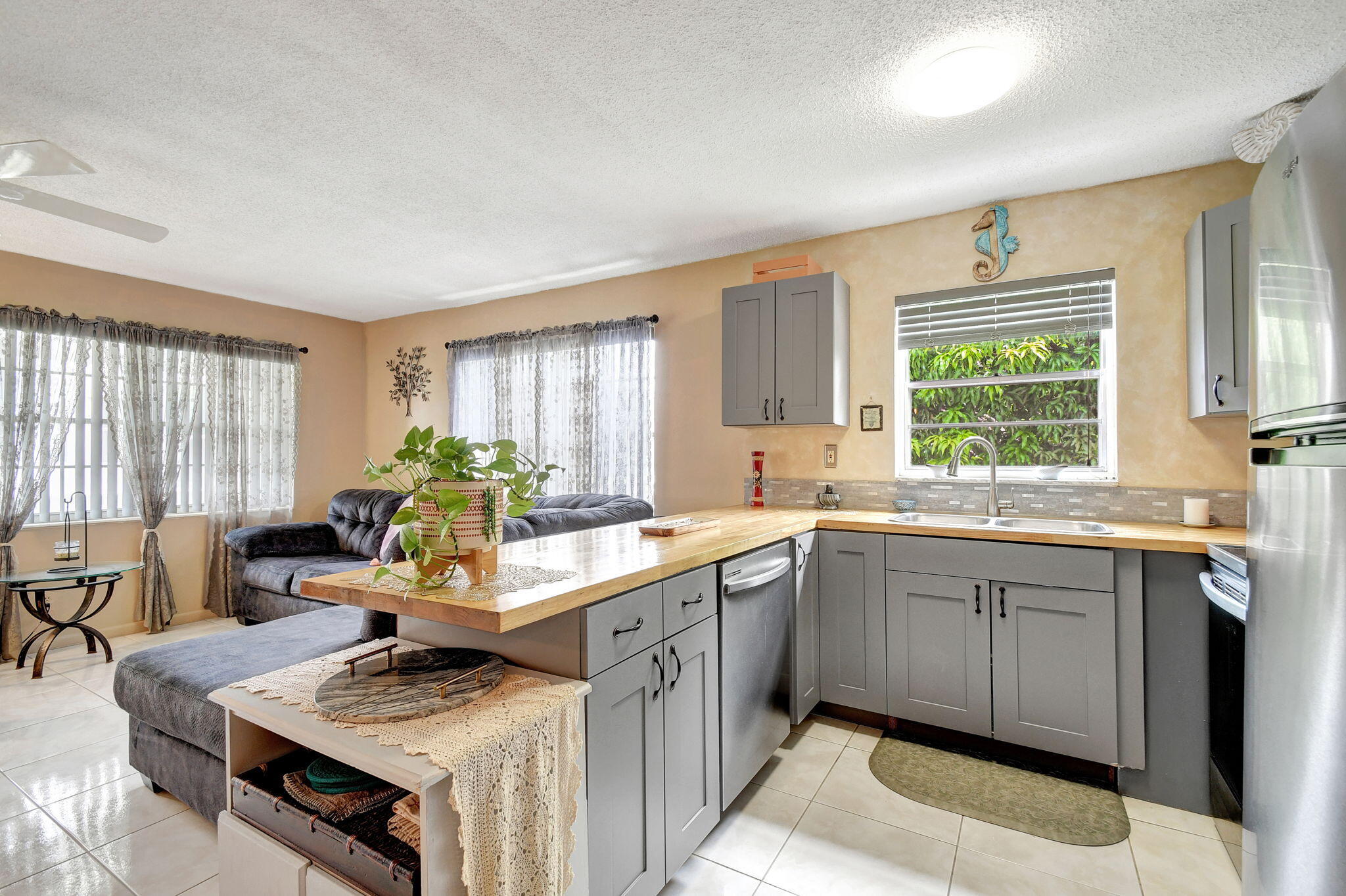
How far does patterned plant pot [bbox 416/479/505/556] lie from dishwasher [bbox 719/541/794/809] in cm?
87

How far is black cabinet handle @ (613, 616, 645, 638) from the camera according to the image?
4.95 ft

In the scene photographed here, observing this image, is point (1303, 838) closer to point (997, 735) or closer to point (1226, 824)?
point (1226, 824)

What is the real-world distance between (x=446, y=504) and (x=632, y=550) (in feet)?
2.43

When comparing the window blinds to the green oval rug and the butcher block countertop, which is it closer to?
the butcher block countertop

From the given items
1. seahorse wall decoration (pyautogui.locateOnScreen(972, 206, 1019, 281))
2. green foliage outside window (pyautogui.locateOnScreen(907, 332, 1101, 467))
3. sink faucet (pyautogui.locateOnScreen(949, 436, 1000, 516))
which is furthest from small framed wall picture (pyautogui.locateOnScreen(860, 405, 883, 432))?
seahorse wall decoration (pyautogui.locateOnScreen(972, 206, 1019, 281))

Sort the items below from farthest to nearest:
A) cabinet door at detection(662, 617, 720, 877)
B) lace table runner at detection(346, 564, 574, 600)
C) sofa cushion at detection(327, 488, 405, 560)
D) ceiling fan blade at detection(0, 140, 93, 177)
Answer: sofa cushion at detection(327, 488, 405, 560), ceiling fan blade at detection(0, 140, 93, 177), cabinet door at detection(662, 617, 720, 877), lace table runner at detection(346, 564, 574, 600)

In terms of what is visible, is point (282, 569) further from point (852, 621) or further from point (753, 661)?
point (852, 621)

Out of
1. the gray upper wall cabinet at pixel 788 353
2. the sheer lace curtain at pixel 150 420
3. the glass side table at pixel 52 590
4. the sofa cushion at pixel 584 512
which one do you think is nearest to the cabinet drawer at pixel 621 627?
the sofa cushion at pixel 584 512

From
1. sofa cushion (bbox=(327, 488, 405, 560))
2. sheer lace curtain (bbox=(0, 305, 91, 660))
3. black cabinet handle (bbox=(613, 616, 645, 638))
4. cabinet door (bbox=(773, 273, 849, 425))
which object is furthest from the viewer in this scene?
sofa cushion (bbox=(327, 488, 405, 560))

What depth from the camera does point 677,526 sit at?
244 cm

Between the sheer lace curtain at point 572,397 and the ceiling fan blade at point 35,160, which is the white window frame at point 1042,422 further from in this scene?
the ceiling fan blade at point 35,160

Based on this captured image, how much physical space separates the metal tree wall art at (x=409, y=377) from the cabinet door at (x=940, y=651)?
176 inches

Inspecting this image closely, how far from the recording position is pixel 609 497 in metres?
4.14

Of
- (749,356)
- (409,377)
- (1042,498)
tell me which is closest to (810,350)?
(749,356)
